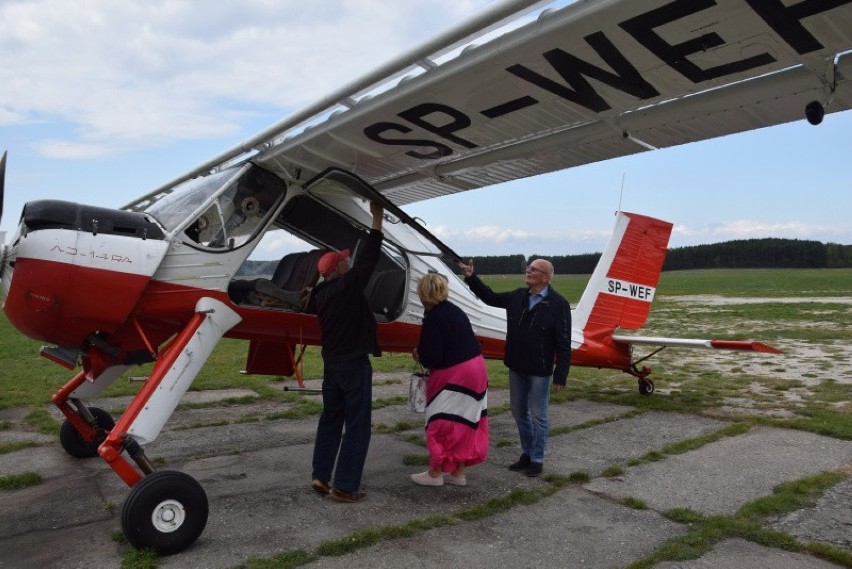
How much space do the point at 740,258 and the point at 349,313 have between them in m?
81.3

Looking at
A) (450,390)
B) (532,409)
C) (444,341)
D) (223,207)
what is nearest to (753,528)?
(532,409)

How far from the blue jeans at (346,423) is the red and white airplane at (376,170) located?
926 millimetres

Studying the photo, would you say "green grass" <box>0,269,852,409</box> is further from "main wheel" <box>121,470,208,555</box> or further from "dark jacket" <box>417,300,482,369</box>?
"main wheel" <box>121,470,208,555</box>

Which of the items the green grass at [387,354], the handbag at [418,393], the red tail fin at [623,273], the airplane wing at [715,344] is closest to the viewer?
the handbag at [418,393]

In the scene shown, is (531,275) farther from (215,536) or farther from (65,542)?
(65,542)

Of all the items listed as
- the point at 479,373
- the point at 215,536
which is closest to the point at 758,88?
the point at 479,373

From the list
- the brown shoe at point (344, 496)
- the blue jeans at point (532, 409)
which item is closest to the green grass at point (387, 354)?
the blue jeans at point (532, 409)

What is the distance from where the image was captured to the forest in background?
73625mm

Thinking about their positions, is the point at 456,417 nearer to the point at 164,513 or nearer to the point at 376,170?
the point at 164,513

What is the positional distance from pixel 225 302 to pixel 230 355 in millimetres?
8180

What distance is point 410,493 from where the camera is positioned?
4645 mm

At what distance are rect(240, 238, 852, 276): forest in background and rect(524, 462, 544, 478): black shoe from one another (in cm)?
6633

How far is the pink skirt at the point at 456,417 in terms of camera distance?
464cm

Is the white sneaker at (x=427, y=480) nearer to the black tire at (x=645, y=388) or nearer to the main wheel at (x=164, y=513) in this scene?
the main wheel at (x=164, y=513)
